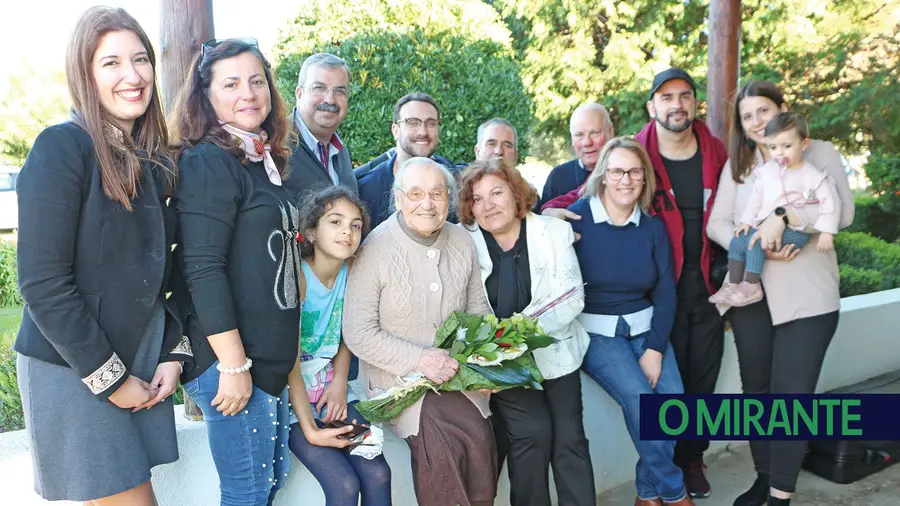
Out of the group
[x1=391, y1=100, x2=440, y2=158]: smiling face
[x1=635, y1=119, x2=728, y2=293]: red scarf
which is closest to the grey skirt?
[x1=391, y1=100, x2=440, y2=158]: smiling face

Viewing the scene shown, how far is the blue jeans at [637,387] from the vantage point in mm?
3309

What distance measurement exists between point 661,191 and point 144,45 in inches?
101

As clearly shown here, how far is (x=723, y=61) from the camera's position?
15.8 ft

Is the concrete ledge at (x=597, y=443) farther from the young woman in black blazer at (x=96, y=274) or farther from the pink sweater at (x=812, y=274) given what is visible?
the pink sweater at (x=812, y=274)

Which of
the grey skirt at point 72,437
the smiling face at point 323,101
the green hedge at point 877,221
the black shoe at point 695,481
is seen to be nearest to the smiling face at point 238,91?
the grey skirt at point 72,437

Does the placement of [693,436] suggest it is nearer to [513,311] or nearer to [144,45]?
[513,311]

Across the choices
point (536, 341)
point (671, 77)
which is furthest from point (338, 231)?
point (671, 77)

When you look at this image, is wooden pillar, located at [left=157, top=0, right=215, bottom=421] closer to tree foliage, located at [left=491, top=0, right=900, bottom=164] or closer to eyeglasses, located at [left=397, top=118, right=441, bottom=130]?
eyeglasses, located at [left=397, top=118, right=441, bottom=130]

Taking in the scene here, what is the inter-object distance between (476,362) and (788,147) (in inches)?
74.5

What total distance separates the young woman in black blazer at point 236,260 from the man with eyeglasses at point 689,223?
1716mm

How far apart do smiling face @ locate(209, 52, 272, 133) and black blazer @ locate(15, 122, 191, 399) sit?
313mm

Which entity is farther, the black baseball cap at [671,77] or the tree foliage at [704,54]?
the tree foliage at [704,54]

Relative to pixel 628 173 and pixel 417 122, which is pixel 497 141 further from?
pixel 628 173

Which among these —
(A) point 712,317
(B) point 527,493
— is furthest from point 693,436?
(B) point 527,493
